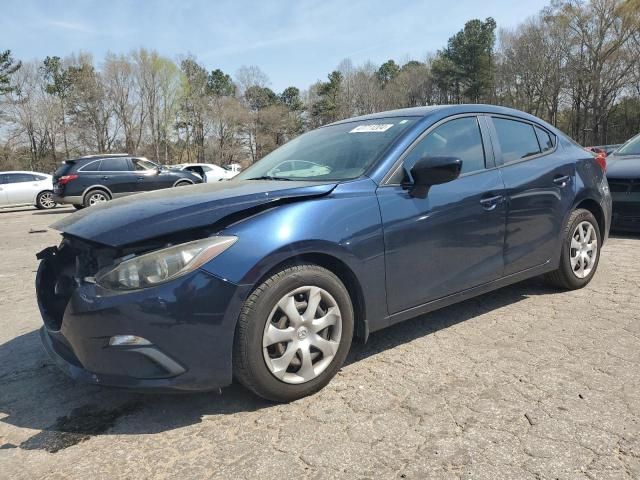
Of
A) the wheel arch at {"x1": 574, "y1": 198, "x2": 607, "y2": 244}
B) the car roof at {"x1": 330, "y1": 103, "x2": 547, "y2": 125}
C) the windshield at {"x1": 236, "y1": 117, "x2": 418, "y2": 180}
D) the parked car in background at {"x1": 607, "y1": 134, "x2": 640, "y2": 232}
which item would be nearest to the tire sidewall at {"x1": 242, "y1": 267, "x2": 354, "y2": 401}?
the windshield at {"x1": 236, "y1": 117, "x2": 418, "y2": 180}

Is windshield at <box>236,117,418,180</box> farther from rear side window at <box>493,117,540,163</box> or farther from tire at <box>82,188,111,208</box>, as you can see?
tire at <box>82,188,111,208</box>

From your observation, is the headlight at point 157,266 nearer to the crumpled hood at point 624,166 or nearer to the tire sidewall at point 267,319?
the tire sidewall at point 267,319

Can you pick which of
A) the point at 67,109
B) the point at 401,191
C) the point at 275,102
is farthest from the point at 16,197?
A: the point at 275,102

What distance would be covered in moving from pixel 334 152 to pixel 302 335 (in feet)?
4.55

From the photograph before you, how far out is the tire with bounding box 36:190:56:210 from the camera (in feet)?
56.9

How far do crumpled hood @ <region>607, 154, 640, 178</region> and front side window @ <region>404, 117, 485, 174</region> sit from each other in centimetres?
398

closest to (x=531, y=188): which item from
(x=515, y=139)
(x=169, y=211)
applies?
(x=515, y=139)

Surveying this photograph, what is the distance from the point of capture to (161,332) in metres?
2.23

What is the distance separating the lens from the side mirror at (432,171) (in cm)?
289

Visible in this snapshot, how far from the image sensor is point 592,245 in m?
4.35

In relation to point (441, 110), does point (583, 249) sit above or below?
below

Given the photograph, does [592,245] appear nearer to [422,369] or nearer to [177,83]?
[422,369]

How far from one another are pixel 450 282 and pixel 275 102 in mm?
64719

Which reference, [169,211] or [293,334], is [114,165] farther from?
[293,334]
